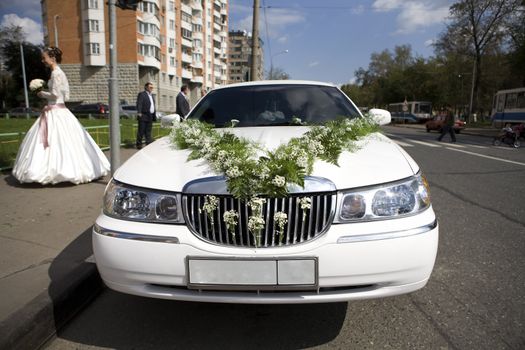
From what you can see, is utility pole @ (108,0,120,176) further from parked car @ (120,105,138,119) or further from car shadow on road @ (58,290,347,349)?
parked car @ (120,105,138,119)

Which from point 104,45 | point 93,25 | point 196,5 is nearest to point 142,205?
point 104,45

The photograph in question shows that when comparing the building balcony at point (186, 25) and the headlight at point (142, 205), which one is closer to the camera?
the headlight at point (142, 205)

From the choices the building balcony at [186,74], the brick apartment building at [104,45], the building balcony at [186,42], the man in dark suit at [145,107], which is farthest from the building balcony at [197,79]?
the man in dark suit at [145,107]

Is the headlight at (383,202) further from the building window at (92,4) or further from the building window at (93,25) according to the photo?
the building window at (92,4)

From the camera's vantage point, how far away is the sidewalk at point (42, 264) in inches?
91.0

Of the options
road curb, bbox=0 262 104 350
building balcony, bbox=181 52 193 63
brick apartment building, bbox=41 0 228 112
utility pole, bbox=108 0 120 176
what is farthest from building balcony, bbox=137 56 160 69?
road curb, bbox=0 262 104 350

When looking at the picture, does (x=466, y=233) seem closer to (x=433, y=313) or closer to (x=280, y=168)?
(x=433, y=313)

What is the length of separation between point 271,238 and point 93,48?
173ft

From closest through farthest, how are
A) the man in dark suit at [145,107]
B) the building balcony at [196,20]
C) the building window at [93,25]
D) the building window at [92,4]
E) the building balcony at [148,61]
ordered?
the man in dark suit at [145,107] < the building window at [92,4] < the building window at [93,25] < the building balcony at [148,61] < the building balcony at [196,20]

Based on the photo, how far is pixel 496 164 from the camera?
10.0 metres

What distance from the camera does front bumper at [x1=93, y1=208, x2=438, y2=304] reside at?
1989 mm

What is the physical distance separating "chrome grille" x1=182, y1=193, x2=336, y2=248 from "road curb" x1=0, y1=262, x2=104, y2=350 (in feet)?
3.68

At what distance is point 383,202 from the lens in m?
2.12

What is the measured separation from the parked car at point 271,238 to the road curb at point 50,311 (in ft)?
1.75
